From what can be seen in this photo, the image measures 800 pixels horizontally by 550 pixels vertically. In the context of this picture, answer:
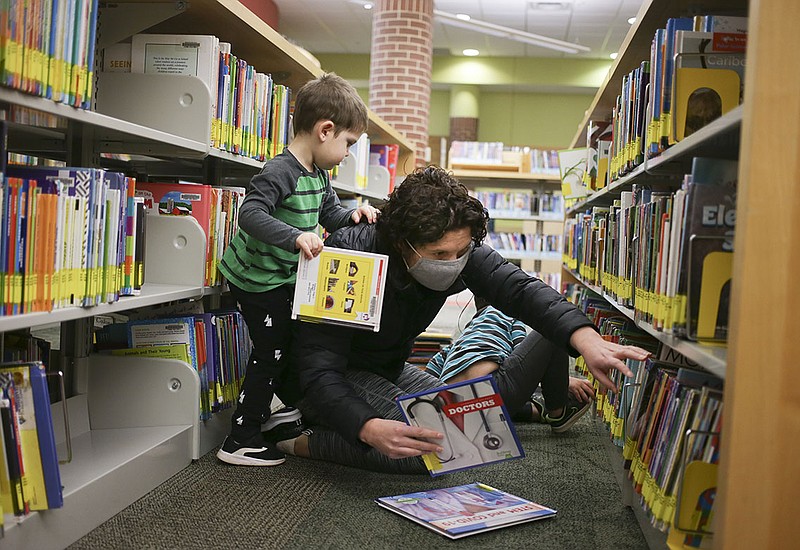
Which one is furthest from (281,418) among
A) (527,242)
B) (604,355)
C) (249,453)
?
(527,242)

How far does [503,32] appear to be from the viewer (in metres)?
9.26

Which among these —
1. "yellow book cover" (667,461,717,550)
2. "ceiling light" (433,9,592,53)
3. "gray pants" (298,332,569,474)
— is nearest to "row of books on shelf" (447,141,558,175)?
"ceiling light" (433,9,592,53)

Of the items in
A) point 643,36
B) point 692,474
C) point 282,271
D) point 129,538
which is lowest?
point 129,538

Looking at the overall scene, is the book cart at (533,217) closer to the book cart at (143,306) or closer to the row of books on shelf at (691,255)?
the book cart at (143,306)

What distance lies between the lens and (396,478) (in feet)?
6.98

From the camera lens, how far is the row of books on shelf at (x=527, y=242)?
831 centimetres

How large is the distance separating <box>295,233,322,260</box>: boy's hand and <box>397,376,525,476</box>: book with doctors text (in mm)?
458

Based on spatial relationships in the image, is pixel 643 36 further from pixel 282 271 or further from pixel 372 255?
pixel 282 271

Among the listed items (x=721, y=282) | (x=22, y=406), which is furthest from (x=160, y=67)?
(x=721, y=282)

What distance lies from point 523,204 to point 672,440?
7000 millimetres

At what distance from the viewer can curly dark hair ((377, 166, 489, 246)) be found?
1914mm

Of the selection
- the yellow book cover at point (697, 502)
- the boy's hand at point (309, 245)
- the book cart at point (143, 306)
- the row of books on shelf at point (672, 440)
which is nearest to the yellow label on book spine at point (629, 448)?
the row of books on shelf at point (672, 440)

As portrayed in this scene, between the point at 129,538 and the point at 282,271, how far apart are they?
2.90 ft

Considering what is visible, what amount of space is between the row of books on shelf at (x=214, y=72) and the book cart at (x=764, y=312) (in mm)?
1581
